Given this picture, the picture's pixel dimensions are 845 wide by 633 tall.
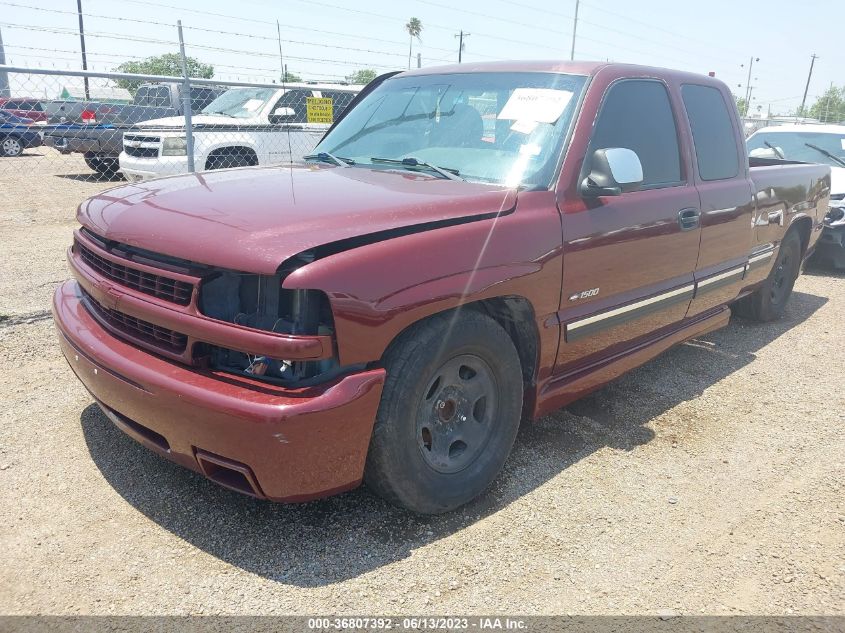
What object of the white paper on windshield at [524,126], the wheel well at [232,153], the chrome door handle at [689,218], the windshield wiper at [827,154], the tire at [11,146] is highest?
the white paper on windshield at [524,126]

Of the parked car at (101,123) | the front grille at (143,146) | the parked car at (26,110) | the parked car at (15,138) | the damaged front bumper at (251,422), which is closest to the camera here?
the damaged front bumper at (251,422)

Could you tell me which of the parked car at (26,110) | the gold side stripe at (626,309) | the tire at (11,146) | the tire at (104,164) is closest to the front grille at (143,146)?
the tire at (104,164)

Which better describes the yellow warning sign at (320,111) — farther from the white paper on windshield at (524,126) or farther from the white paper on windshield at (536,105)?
the white paper on windshield at (524,126)

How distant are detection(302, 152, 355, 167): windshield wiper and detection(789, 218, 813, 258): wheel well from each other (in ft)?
13.7

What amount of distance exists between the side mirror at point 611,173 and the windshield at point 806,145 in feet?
20.7

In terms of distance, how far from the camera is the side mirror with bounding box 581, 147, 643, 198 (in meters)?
3.10

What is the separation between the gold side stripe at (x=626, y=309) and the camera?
3222mm

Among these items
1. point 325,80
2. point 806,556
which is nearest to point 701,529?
point 806,556

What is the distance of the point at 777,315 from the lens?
→ 5934mm

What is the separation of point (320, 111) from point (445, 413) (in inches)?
192

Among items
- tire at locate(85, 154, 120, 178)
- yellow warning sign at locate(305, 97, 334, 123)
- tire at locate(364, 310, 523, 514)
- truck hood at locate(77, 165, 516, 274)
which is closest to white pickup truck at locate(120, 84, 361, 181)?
yellow warning sign at locate(305, 97, 334, 123)

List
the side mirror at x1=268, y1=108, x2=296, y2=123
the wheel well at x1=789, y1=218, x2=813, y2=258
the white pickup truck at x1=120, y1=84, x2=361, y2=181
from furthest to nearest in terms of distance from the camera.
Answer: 1. the side mirror at x1=268, y1=108, x2=296, y2=123
2. the white pickup truck at x1=120, y1=84, x2=361, y2=181
3. the wheel well at x1=789, y1=218, x2=813, y2=258

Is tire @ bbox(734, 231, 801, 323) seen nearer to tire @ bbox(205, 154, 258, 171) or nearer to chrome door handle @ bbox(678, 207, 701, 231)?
chrome door handle @ bbox(678, 207, 701, 231)

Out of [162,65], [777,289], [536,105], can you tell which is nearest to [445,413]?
[536,105]
